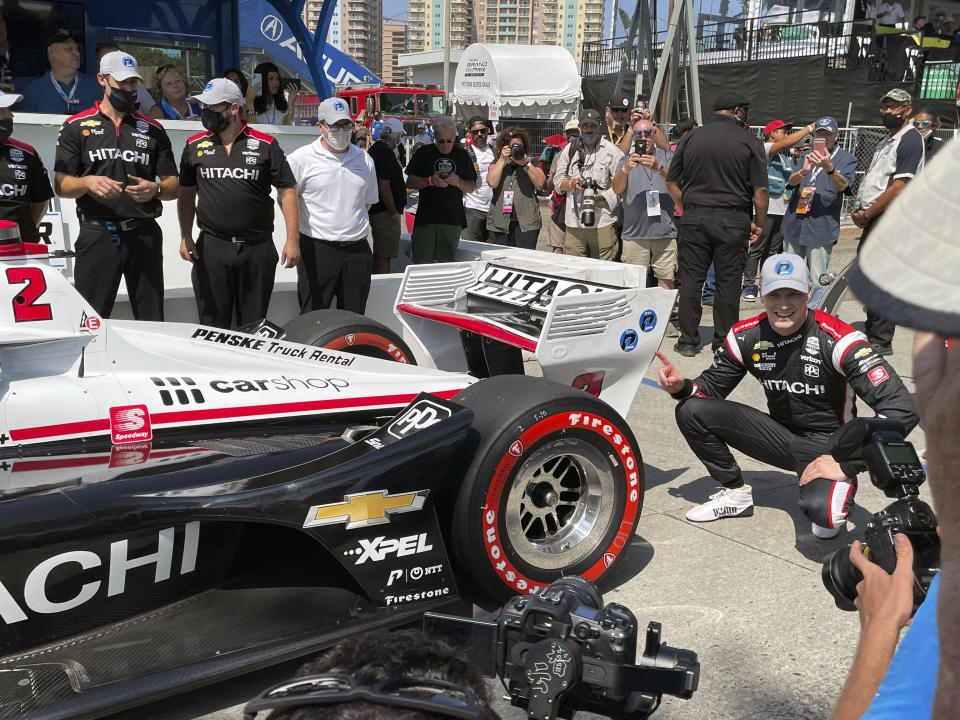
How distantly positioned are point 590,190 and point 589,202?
110 mm

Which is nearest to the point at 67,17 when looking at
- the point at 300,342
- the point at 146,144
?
the point at 146,144

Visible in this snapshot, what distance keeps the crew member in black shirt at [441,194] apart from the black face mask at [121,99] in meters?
2.70

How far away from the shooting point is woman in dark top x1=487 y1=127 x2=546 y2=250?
925cm

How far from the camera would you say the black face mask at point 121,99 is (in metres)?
5.37

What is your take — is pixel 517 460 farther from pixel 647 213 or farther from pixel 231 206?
pixel 647 213

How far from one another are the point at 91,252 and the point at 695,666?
467 centimetres

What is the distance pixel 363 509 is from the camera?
121 inches

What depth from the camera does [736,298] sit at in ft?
25.1

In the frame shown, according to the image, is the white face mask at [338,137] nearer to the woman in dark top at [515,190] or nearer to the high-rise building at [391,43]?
the woman in dark top at [515,190]

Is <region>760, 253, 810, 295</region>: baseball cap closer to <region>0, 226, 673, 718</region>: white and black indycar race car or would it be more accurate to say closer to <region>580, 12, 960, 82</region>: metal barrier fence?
<region>0, 226, 673, 718</region>: white and black indycar race car

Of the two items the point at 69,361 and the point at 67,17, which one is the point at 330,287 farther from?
the point at 67,17

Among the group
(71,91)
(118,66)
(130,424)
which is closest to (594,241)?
(118,66)

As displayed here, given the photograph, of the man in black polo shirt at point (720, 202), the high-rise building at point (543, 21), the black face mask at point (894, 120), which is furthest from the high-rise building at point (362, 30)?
the black face mask at point (894, 120)

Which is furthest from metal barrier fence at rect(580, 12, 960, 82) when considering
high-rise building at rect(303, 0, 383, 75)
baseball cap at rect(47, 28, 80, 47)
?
high-rise building at rect(303, 0, 383, 75)
